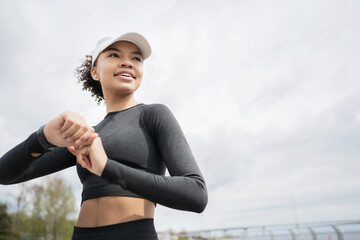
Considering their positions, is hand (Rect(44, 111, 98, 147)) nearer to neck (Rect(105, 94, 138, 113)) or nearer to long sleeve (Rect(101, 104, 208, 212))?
long sleeve (Rect(101, 104, 208, 212))

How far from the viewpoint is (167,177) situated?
4.95 feet

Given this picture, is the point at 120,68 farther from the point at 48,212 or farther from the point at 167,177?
the point at 48,212

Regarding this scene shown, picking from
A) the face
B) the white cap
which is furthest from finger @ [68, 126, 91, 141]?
the white cap

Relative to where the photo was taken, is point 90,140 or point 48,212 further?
point 48,212

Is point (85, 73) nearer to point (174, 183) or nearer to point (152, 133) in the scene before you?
point (152, 133)

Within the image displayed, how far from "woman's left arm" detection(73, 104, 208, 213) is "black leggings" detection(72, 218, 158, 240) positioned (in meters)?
0.29

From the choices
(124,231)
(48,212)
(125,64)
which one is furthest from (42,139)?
(48,212)

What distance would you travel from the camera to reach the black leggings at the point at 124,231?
1672mm

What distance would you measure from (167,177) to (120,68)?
101 cm

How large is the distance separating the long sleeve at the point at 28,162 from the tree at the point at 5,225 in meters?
38.7

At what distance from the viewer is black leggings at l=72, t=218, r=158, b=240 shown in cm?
167

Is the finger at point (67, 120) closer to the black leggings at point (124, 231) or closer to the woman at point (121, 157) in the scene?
the woman at point (121, 157)

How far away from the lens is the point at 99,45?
2.33 m

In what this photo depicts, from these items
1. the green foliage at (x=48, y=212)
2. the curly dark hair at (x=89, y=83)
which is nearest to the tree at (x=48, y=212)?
the green foliage at (x=48, y=212)
